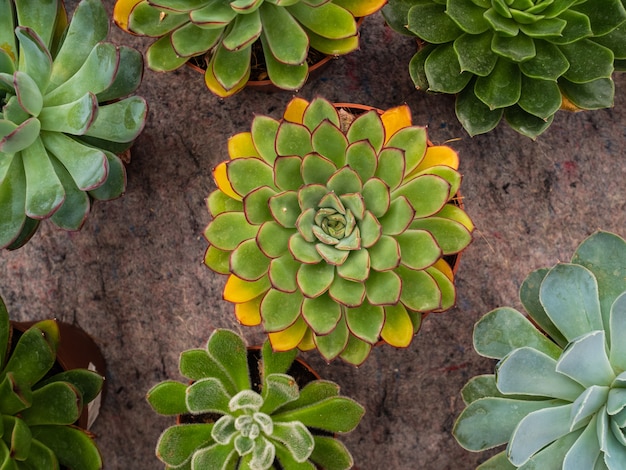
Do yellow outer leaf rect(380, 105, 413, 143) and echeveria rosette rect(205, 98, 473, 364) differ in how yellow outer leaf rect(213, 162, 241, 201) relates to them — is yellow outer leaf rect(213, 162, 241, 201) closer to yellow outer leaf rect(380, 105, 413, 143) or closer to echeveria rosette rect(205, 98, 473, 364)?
echeveria rosette rect(205, 98, 473, 364)

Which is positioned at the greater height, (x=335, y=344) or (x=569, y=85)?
(x=569, y=85)

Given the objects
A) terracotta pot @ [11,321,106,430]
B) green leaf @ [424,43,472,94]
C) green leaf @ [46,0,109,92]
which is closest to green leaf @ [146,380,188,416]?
terracotta pot @ [11,321,106,430]

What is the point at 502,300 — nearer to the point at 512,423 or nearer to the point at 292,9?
the point at 512,423

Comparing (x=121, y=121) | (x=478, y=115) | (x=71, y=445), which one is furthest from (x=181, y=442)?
(x=478, y=115)

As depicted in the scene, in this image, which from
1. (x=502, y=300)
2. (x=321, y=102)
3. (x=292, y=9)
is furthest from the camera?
(x=502, y=300)

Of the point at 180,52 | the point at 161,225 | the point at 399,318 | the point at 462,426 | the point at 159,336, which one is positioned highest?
the point at 180,52

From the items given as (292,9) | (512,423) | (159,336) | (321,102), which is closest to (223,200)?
(321,102)

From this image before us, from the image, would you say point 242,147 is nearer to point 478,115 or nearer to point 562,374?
point 478,115

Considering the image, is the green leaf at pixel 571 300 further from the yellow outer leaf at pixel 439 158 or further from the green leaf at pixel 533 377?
the yellow outer leaf at pixel 439 158
